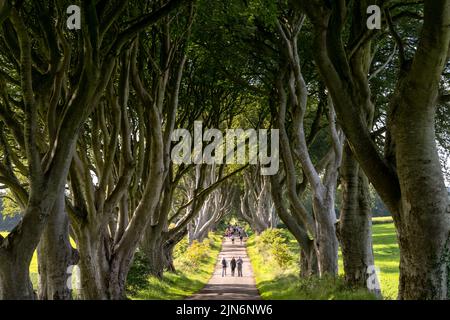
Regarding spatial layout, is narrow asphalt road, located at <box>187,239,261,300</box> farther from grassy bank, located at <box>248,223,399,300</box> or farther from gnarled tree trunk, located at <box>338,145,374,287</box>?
gnarled tree trunk, located at <box>338,145,374,287</box>

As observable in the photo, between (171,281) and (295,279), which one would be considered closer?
(295,279)

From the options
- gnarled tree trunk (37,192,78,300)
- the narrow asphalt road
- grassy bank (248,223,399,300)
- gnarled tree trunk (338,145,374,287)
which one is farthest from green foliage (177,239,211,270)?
gnarled tree trunk (37,192,78,300)

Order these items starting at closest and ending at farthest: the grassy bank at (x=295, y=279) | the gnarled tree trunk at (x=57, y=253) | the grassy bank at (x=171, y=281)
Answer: the gnarled tree trunk at (x=57, y=253), the grassy bank at (x=295, y=279), the grassy bank at (x=171, y=281)

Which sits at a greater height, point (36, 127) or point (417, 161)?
point (36, 127)

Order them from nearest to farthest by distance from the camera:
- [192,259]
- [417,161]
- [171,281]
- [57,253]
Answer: [417,161]
[57,253]
[171,281]
[192,259]

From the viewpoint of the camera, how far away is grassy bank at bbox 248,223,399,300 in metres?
10.7

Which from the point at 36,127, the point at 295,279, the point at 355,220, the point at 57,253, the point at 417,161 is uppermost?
the point at 36,127

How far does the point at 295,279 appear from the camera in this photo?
58.8 ft

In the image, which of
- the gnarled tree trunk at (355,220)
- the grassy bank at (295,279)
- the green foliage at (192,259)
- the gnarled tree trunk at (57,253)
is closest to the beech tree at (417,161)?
the gnarled tree trunk at (355,220)

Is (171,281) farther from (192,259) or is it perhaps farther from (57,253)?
(57,253)

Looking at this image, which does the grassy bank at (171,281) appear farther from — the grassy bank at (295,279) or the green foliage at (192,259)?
the grassy bank at (295,279)

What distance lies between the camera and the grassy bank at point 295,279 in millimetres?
10711

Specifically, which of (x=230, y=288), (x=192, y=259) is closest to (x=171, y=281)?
(x=230, y=288)

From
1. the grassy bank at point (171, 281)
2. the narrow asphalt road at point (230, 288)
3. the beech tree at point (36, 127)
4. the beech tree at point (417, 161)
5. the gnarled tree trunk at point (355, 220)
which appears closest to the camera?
the beech tree at point (417, 161)
